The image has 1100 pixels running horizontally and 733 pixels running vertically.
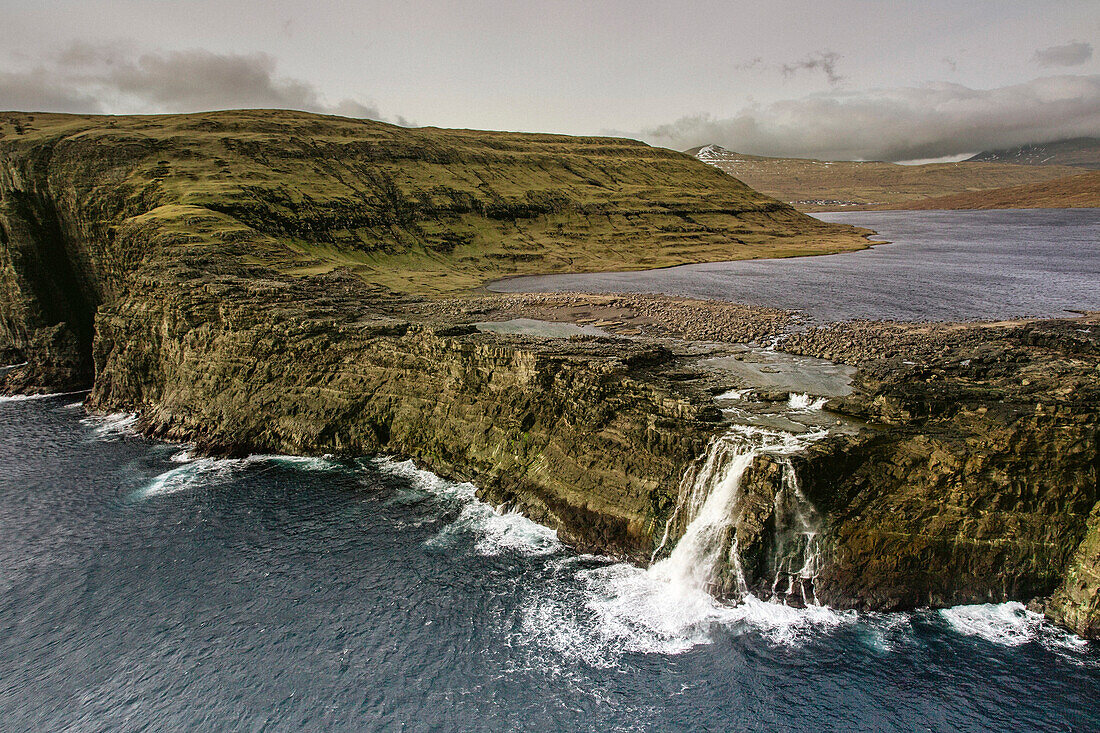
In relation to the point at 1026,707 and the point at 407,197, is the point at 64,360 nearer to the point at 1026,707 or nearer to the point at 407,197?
the point at 407,197

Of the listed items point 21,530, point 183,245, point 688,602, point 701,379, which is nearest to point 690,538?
point 688,602

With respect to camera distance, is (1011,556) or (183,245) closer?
(1011,556)

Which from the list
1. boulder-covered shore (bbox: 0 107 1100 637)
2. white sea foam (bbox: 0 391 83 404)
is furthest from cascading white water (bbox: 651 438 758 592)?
white sea foam (bbox: 0 391 83 404)

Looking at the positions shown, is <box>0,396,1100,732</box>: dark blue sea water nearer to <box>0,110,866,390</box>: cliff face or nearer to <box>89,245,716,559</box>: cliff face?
<box>89,245,716,559</box>: cliff face

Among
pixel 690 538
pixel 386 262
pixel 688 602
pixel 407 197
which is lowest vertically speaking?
pixel 688 602

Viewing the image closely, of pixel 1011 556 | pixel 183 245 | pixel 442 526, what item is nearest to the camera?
pixel 1011 556

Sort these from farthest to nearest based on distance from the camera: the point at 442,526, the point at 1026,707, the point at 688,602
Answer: the point at 442,526
the point at 688,602
the point at 1026,707

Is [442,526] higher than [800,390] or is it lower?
lower

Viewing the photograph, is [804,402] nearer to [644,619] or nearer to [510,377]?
[644,619]
